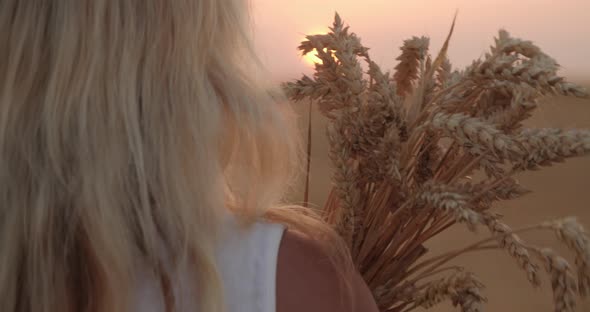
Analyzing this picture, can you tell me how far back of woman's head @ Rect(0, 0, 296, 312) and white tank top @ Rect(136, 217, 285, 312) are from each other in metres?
0.01

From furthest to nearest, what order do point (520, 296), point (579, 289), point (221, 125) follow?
point (520, 296), point (221, 125), point (579, 289)

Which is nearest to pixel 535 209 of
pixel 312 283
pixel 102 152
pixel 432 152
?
pixel 432 152

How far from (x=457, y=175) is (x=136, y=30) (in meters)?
0.36

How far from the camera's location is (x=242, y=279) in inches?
25.7

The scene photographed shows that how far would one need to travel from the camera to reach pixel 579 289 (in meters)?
0.61

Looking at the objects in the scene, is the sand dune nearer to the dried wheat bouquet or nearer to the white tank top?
the dried wheat bouquet

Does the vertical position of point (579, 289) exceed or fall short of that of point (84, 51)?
it falls short

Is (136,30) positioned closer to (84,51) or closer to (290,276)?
(84,51)

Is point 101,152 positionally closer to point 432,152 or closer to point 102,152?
point 102,152

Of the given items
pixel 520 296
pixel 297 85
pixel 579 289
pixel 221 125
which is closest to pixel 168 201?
pixel 221 125

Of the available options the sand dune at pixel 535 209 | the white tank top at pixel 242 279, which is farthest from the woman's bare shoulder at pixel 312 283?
the sand dune at pixel 535 209

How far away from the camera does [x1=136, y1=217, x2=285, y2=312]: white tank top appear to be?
0.65 meters

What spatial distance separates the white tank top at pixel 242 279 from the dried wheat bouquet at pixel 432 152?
0.13 m

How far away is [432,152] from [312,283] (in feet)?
0.65
